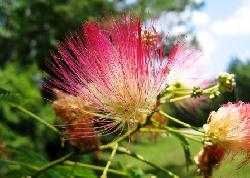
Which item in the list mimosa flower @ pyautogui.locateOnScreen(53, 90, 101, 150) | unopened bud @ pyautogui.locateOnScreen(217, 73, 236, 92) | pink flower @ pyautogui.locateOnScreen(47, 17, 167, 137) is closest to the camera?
pink flower @ pyautogui.locateOnScreen(47, 17, 167, 137)

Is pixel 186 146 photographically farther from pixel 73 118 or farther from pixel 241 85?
pixel 241 85

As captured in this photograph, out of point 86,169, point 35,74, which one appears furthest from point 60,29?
point 86,169

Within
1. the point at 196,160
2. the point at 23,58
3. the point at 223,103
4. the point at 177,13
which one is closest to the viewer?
the point at 223,103

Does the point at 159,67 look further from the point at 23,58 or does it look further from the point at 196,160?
the point at 23,58

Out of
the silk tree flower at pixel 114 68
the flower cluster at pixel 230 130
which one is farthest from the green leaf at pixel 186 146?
the silk tree flower at pixel 114 68

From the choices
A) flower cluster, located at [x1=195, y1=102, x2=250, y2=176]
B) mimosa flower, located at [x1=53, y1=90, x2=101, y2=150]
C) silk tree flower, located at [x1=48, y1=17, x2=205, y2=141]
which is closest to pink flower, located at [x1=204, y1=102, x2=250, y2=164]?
flower cluster, located at [x1=195, y1=102, x2=250, y2=176]

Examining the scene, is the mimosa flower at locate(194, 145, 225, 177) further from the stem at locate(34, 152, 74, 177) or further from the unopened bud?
the stem at locate(34, 152, 74, 177)

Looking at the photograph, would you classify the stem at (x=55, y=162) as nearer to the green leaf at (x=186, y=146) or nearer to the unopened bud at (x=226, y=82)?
the green leaf at (x=186, y=146)
